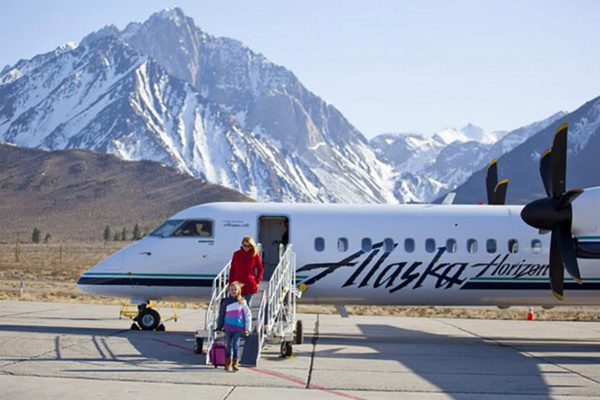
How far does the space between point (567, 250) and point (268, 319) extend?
786cm

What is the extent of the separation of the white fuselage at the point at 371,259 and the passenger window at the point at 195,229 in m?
0.17

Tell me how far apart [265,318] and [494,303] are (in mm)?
8862

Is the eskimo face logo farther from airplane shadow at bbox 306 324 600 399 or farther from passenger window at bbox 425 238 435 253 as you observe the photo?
airplane shadow at bbox 306 324 600 399

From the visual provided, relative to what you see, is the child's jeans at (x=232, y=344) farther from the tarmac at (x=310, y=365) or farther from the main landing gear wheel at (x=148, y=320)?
the main landing gear wheel at (x=148, y=320)

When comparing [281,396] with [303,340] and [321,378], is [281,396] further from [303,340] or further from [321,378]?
[303,340]

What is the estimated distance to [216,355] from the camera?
17375 millimetres

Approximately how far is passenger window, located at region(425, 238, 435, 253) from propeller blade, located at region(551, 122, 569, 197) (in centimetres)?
446

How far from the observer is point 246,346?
1794cm

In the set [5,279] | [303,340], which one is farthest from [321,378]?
[5,279]

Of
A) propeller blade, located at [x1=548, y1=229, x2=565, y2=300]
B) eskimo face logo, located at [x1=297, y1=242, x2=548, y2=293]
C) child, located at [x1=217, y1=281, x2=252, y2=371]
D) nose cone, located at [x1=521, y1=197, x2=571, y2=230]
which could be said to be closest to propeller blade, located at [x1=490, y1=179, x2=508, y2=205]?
eskimo face logo, located at [x1=297, y1=242, x2=548, y2=293]

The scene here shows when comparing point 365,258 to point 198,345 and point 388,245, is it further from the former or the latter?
point 198,345

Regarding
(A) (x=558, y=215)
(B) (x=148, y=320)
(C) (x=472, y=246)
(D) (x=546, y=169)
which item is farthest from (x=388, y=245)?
(B) (x=148, y=320)

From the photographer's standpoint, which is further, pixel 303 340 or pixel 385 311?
pixel 385 311

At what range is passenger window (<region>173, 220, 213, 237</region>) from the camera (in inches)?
981
